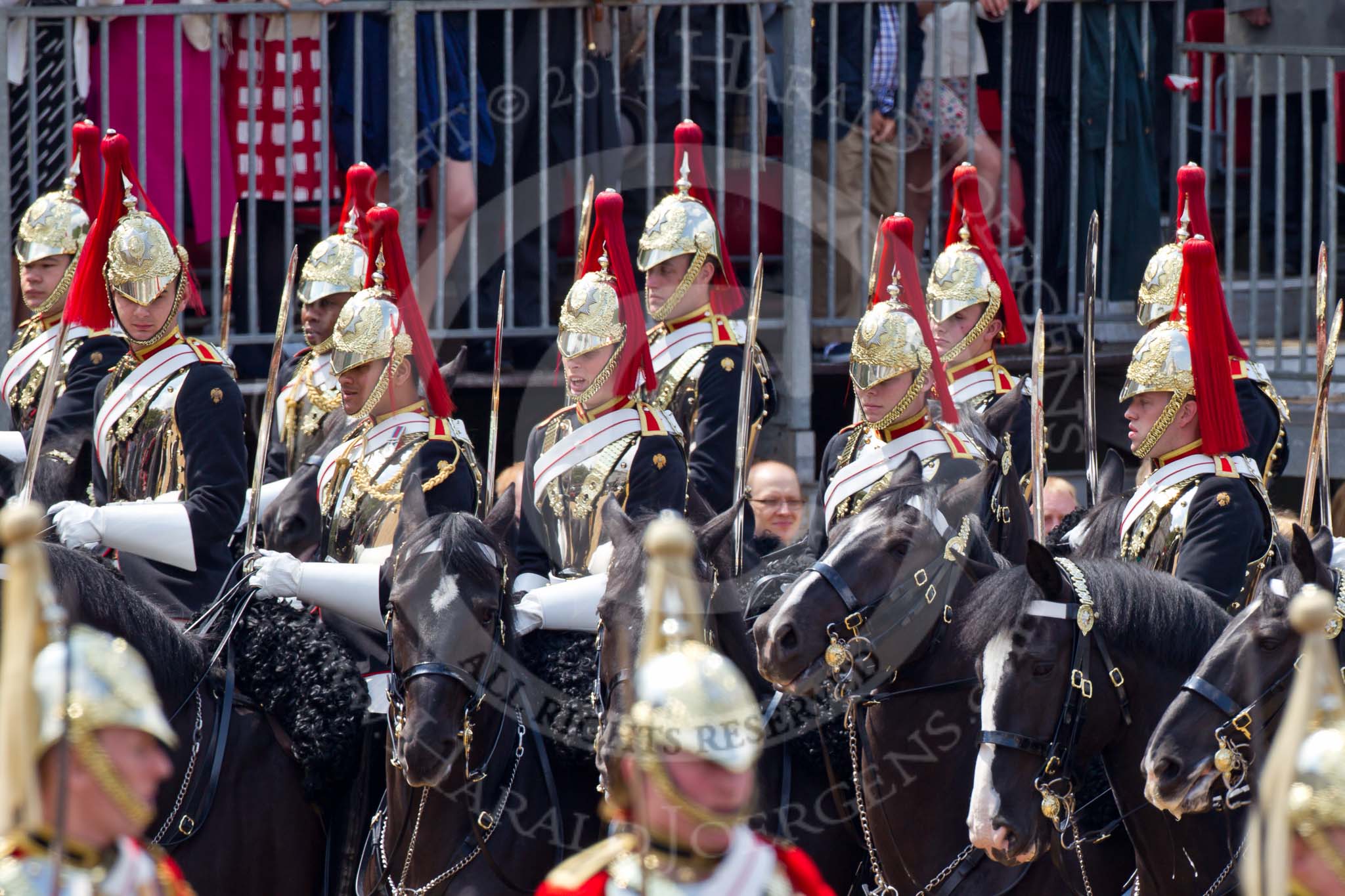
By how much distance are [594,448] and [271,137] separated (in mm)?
3275

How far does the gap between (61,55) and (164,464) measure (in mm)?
2975

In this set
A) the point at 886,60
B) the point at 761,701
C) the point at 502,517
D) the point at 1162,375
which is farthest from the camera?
the point at 886,60

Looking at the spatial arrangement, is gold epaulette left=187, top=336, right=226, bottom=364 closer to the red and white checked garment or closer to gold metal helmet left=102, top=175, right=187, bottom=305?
gold metal helmet left=102, top=175, right=187, bottom=305

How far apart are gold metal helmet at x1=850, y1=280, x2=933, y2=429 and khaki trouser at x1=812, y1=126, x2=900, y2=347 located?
9.88 feet

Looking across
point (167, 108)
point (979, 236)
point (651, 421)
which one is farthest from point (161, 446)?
point (979, 236)

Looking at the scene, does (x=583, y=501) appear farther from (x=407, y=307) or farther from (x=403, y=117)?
(x=403, y=117)

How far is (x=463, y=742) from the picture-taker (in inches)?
210

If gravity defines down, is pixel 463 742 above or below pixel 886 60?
below

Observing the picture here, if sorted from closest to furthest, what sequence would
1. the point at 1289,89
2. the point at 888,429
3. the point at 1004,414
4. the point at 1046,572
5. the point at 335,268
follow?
1. the point at 1046,572
2. the point at 888,429
3. the point at 1004,414
4. the point at 335,268
5. the point at 1289,89

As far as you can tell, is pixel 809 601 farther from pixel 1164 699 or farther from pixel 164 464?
pixel 164 464

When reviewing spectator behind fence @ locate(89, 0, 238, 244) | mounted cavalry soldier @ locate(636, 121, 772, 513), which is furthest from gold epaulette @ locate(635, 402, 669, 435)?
spectator behind fence @ locate(89, 0, 238, 244)

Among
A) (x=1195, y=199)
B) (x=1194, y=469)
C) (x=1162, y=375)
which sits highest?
(x=1195, y=199)

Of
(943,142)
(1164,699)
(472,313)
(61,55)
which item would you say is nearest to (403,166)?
(472,313)

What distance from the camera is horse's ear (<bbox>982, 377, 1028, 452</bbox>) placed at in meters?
7.17
